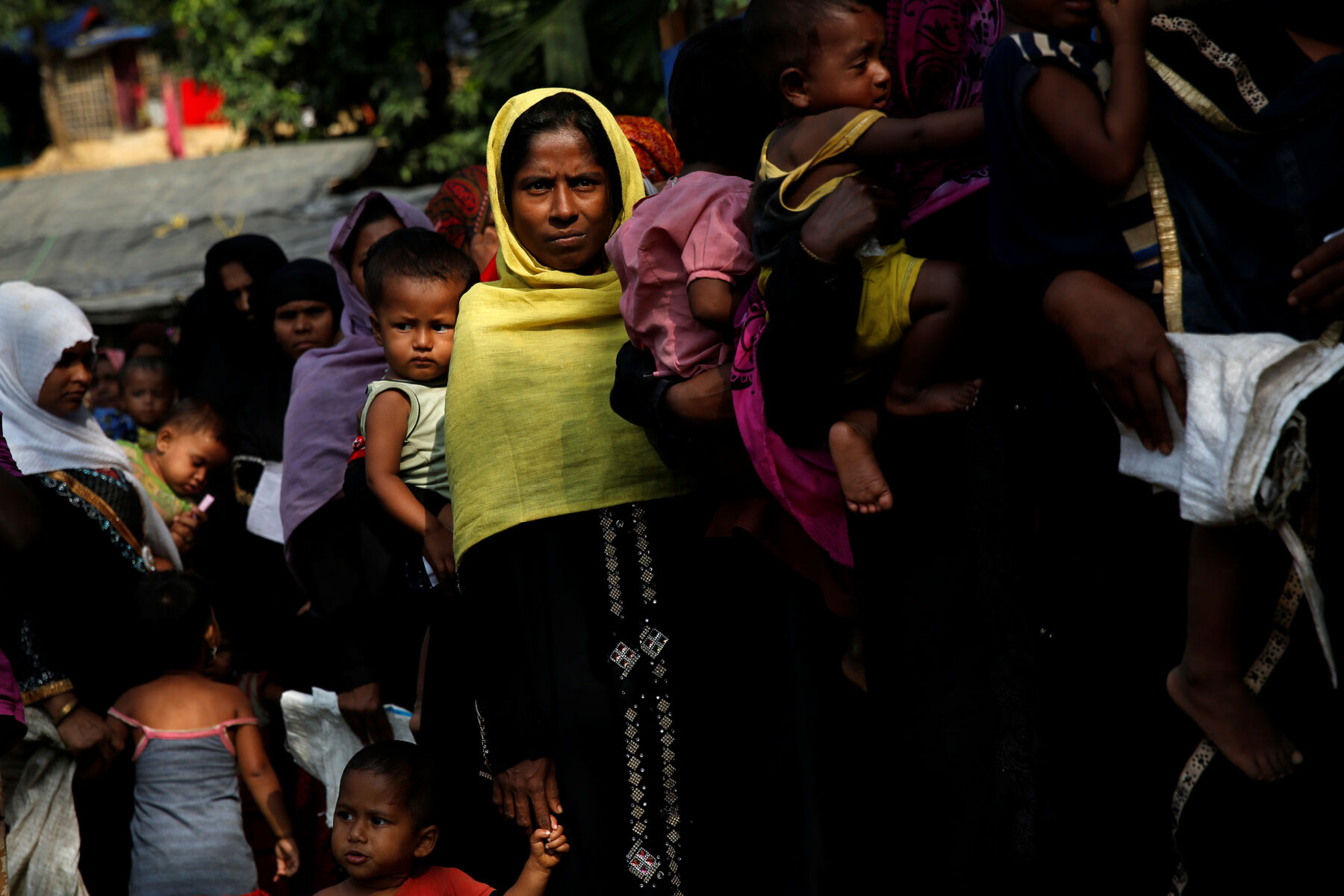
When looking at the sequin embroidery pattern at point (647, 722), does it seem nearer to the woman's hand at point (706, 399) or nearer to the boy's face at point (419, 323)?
the woman's hand at point (706, 399)

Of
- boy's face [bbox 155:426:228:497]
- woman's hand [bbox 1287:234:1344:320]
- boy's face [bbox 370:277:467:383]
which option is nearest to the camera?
woman's hand [bbox 1287:234:1344:320]

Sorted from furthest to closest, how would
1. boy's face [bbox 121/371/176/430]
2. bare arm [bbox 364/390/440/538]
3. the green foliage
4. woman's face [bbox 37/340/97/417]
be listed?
the green foliage
boy's face [bbox 121/371/176/430]
woman's face [bbox 37/340/97/417]
bare arm [bbox 364/390/440/538]

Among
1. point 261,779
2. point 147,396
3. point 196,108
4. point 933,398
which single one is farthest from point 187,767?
point 196,108

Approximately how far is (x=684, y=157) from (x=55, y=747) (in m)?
2.56

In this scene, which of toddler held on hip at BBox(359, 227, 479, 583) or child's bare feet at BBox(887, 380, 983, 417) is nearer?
child's bare feet at BBox(887, 380, 983, 417)

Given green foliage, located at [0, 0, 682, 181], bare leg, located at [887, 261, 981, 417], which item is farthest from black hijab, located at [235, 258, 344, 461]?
green foliage, located at [0, 0, 682, 181]

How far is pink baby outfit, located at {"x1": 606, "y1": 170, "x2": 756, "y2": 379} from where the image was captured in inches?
84.1

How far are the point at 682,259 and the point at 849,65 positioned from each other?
450 millimetres

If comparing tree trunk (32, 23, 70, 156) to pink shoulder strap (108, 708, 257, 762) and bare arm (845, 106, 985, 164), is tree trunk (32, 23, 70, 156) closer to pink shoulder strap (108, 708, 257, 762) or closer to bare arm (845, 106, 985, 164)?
pink shoulder strap (108, 708, 257, 762)

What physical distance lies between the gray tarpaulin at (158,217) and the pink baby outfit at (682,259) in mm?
7456

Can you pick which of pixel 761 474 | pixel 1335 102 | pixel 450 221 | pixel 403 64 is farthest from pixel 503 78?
pixel 403 64

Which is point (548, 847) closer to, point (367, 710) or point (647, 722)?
point (647, 722)

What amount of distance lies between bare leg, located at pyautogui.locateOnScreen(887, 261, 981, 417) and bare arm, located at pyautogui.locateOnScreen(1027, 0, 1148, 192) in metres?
0.32

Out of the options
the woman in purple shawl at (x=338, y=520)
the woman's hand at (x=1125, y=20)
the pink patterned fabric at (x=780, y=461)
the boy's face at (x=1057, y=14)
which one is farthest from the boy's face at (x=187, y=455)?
the woman's hand at (x=1125, y=20)
